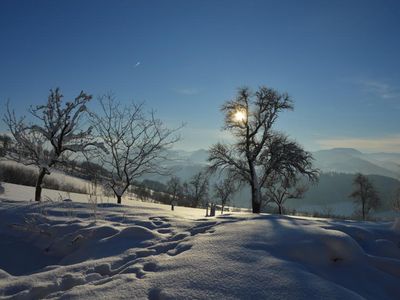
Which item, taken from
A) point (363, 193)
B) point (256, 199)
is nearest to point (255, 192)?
point (256, 199)

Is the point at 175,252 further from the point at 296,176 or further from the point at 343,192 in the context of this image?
the point at 343,192

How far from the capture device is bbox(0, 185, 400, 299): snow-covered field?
101 inches

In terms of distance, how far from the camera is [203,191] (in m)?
62.0

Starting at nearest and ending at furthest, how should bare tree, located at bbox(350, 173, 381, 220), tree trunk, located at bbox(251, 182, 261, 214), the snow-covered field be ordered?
the snow-covered field
tree trunk, located at bbox(251, 182, 261, 214)
bare tree, located at bbox(350, 173, 381, 220)

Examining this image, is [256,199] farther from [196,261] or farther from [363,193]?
[363,193]

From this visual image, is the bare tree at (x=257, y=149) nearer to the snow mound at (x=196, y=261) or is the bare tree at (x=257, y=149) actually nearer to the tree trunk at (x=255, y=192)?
the tree trunk at (x=255, y=192)

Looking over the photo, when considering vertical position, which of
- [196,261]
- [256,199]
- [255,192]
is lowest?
[196,261]

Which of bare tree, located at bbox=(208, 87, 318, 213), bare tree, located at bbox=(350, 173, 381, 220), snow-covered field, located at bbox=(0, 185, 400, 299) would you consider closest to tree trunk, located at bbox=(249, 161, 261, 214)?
bare tree, located at bbox=(208, 87, 318, 213)

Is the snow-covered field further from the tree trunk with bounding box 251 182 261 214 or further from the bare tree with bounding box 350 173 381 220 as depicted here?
the bare tree with bounding box 350 173 381 220

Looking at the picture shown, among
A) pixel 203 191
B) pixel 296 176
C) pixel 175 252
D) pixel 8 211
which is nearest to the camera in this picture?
pixel 175 252

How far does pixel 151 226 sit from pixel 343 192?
207715 millimetres

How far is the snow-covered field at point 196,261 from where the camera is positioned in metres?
2.55

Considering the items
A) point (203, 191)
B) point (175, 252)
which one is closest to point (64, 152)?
point (175, 252)

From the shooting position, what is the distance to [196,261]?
9.93 ft
